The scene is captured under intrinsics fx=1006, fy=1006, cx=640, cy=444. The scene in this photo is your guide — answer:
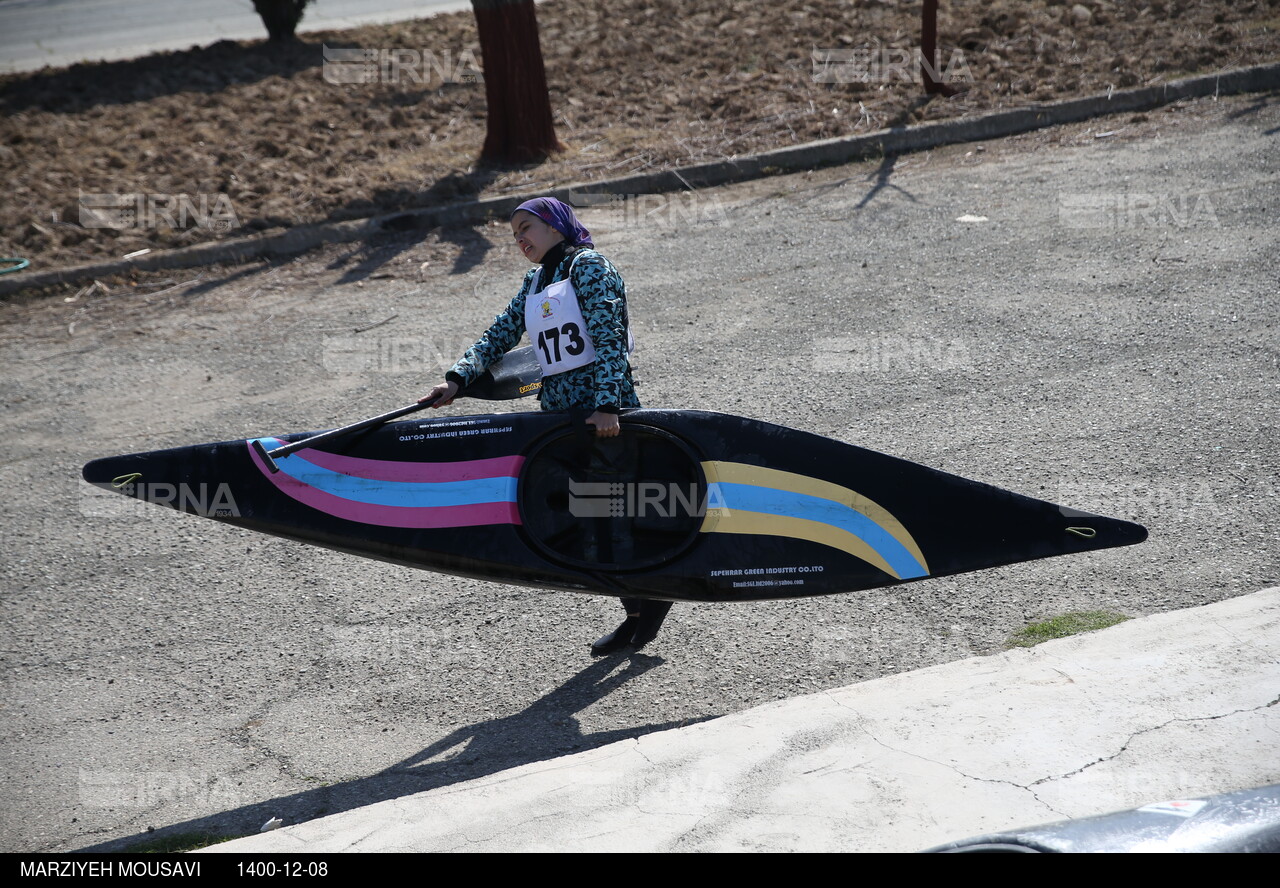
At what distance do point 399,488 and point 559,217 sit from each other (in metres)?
1.35

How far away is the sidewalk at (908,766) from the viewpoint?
10.4 feet

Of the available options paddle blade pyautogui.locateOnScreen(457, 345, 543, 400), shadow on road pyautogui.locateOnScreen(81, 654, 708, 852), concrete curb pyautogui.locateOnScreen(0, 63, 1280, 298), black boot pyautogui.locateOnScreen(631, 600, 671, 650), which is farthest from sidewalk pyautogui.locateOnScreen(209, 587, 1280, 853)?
concrete curb pyautogui.locateOnScreen(0, 63, 1280, 298)

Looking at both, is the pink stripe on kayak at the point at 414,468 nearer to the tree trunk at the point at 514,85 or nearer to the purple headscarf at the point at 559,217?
the purple headscarf at the point at 559,217

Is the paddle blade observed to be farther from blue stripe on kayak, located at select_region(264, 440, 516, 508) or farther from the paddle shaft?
blue stripe on kayak, located at select_region(264, 440, 516, 508)

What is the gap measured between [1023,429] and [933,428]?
485mm

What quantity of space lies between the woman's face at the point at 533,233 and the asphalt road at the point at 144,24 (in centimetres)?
1339

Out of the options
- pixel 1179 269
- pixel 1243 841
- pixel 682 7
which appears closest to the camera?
pixel 1243 841

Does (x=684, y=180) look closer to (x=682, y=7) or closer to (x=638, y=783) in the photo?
(x=682, y=7)

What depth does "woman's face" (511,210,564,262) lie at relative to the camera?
13.8ft

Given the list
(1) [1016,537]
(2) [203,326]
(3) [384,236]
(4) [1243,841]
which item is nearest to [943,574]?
(1) [1016,537]

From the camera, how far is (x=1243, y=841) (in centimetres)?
201

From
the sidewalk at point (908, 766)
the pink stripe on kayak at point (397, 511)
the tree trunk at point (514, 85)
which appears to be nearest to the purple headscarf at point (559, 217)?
the pink stripe on kayak at point (397, 511)

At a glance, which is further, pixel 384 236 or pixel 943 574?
pixel 384 236

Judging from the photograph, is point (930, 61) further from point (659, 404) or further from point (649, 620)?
point (649, 620)
